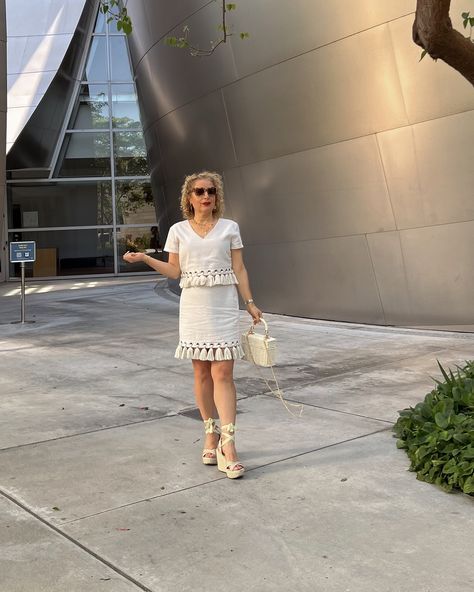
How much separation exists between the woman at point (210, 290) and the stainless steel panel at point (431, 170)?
19.6 ft

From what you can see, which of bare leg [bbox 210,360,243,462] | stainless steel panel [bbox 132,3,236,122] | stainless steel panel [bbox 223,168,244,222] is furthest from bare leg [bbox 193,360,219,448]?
stainless steel panel [bbox 132,3,236,122]

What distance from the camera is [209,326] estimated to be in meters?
4.30

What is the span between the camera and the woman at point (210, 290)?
4.31 meters

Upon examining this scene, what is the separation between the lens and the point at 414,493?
3.97m

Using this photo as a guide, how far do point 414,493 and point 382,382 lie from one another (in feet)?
9.52

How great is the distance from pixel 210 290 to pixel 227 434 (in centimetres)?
95

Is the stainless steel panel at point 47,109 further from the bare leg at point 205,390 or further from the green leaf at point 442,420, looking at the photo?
the green leaf at point 442,420

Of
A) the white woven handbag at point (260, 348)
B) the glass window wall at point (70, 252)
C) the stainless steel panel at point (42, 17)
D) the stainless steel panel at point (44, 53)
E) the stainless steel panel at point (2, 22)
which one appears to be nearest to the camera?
the white woven handbag at point (260, 348)

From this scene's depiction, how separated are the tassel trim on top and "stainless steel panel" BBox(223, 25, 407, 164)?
6.46 m

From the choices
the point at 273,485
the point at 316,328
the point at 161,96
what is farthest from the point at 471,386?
the point at 161,96

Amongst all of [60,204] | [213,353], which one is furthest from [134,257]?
[60,204]

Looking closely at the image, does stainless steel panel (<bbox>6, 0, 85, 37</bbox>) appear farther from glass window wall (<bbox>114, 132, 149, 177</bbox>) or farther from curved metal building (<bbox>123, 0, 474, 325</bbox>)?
curved metal building (<bbox>123, 0, 474, 325</bbox>)

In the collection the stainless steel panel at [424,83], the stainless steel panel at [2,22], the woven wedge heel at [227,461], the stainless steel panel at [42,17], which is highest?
the stainless steel panel at [42,17]

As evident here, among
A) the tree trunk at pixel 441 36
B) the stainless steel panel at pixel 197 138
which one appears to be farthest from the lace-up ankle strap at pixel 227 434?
the stainless steel panel at pixel 197 138
